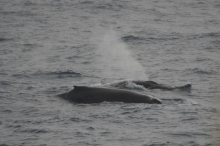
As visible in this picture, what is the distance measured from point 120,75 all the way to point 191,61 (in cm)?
516

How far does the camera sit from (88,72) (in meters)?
28.3

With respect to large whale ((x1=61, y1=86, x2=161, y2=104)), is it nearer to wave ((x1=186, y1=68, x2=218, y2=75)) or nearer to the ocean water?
the ocean water

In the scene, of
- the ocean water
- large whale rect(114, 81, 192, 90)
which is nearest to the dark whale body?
large whale rect(114, 81, 192, 90)

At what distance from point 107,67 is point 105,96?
790cm

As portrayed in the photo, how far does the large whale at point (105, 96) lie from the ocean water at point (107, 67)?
48 centimetres

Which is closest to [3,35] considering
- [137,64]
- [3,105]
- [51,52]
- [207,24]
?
[51,52]

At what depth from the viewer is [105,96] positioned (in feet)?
71.9

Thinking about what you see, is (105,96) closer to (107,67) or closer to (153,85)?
(153,85)

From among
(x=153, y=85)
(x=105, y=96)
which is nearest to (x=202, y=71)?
(x=153, y=85)

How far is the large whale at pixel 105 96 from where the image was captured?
21734mm

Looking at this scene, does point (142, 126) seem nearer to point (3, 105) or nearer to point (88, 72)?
point (3, 105)

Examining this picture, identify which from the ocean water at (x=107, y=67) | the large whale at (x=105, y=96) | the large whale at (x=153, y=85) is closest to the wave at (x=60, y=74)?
the ocean water at (x=107, y=67)

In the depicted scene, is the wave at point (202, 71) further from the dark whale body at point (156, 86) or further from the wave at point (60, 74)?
the wave at point (60, 74)

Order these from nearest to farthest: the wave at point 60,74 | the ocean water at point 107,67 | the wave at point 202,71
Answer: the ocean water at point 107,67 → the wave at point 60,74 → the wave at point 202,71
